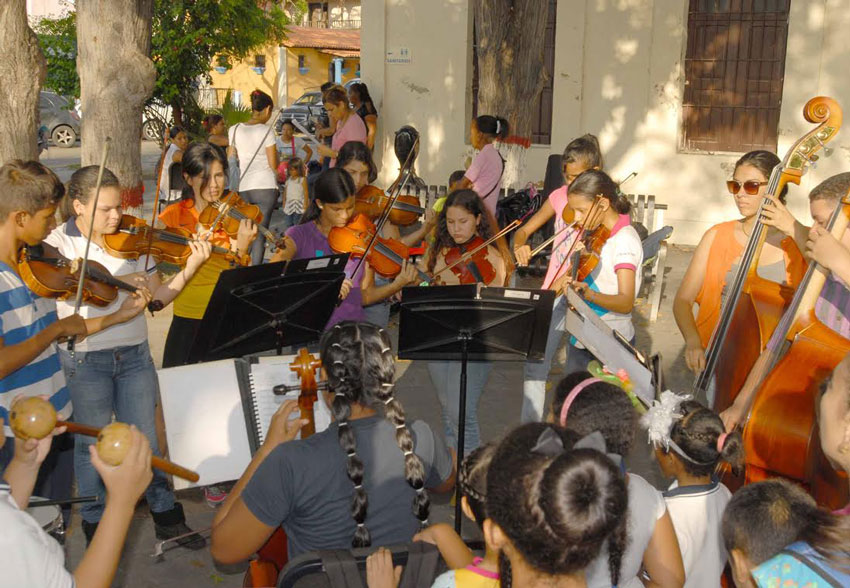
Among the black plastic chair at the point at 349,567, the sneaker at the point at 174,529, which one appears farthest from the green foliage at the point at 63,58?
the black plastic chair at the point at 349,567

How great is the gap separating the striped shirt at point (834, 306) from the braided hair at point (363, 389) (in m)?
1.82

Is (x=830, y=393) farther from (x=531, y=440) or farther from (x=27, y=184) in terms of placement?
(x=27, y=184)

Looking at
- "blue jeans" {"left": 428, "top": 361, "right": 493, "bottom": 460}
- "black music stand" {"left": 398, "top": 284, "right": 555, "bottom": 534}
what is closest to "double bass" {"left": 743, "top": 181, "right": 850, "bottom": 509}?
"black music stand" {"left": 398, "top": 284, "right": 555, "bottom": 534}

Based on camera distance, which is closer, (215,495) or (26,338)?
(26,338)

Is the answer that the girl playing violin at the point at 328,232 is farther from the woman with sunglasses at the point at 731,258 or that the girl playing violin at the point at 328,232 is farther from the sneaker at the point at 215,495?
the woman with sunglasses at the point at 731,258

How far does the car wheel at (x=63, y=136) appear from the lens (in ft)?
76.8

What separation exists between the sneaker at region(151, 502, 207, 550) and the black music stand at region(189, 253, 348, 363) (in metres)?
0.92

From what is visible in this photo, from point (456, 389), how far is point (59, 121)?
851 inches

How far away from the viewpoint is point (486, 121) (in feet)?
24.4

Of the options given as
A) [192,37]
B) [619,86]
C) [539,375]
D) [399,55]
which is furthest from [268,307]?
Result: [192,37]

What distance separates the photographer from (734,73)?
36.1 ft

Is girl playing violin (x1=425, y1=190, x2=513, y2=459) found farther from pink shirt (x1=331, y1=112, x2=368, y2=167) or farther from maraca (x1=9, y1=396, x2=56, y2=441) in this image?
pink shirt (x1=331, y1=112, x2=368, y2=167)

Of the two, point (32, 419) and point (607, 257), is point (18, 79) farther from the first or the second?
point (32, 419)

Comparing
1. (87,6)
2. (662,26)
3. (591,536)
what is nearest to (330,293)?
(591,536)
